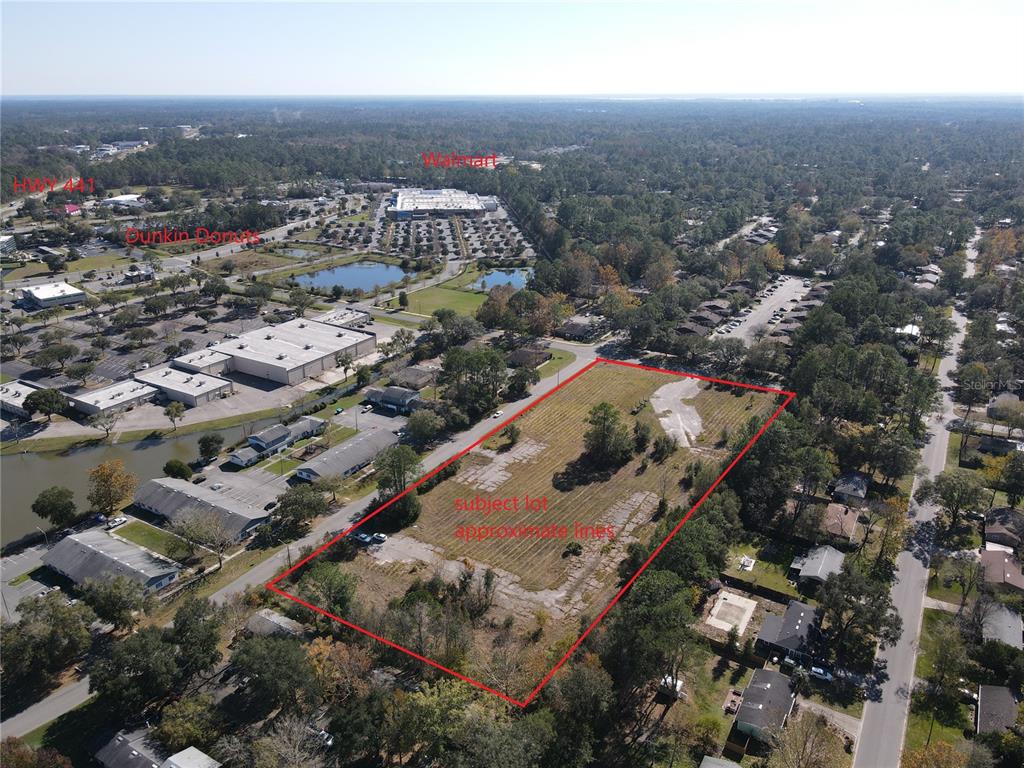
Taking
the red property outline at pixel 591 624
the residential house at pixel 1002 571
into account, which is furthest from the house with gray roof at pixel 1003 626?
the red property outline at pixel 591 624

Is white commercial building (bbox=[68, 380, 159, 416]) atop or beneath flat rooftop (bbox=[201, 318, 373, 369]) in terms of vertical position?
beneath

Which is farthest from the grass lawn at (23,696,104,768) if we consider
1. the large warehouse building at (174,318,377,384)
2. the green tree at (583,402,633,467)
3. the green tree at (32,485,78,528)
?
the large warehouse building at (174,318,377,384)

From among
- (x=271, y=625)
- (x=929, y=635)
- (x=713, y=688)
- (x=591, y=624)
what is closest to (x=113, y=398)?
(x=271, y=625)

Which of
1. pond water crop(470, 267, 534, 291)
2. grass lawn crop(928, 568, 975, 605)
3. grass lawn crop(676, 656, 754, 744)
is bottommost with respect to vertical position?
grass lawn crop(676, 656, 754, 744)

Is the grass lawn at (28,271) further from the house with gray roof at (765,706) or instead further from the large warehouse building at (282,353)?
the house with gray roof at (765,706)

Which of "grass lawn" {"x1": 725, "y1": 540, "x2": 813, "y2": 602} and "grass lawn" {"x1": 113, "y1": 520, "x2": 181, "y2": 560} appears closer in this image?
"grass lawn" {"x1": 725, "y1": 540, "x2": 813, "y2": 602}

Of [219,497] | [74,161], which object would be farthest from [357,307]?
[74,161]

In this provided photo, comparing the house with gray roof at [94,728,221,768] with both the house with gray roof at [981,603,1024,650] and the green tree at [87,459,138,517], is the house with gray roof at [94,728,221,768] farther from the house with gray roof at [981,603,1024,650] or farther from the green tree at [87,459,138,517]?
the house with gray roof at [981,603,1024,650]

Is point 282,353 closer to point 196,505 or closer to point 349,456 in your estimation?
point 349,456
